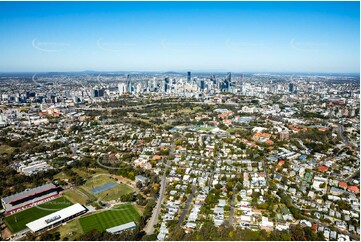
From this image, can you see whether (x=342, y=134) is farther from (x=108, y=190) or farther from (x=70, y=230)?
(x=70, y=230)

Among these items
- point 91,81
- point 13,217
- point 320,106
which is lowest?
point 13,217

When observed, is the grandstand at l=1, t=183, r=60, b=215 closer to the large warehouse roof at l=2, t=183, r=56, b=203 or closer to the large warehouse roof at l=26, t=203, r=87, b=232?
the large warehouse roof at l=2, t=183, r=56, b=203

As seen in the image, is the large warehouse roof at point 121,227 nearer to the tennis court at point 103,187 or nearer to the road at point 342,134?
the tennis court at point 103,187

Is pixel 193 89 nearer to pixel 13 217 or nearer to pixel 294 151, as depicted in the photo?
pixel 294 151

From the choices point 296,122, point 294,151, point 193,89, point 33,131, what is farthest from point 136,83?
point 294,151

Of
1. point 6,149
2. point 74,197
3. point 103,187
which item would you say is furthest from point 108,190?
point 6,149

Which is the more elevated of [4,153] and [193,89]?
[193,89]
